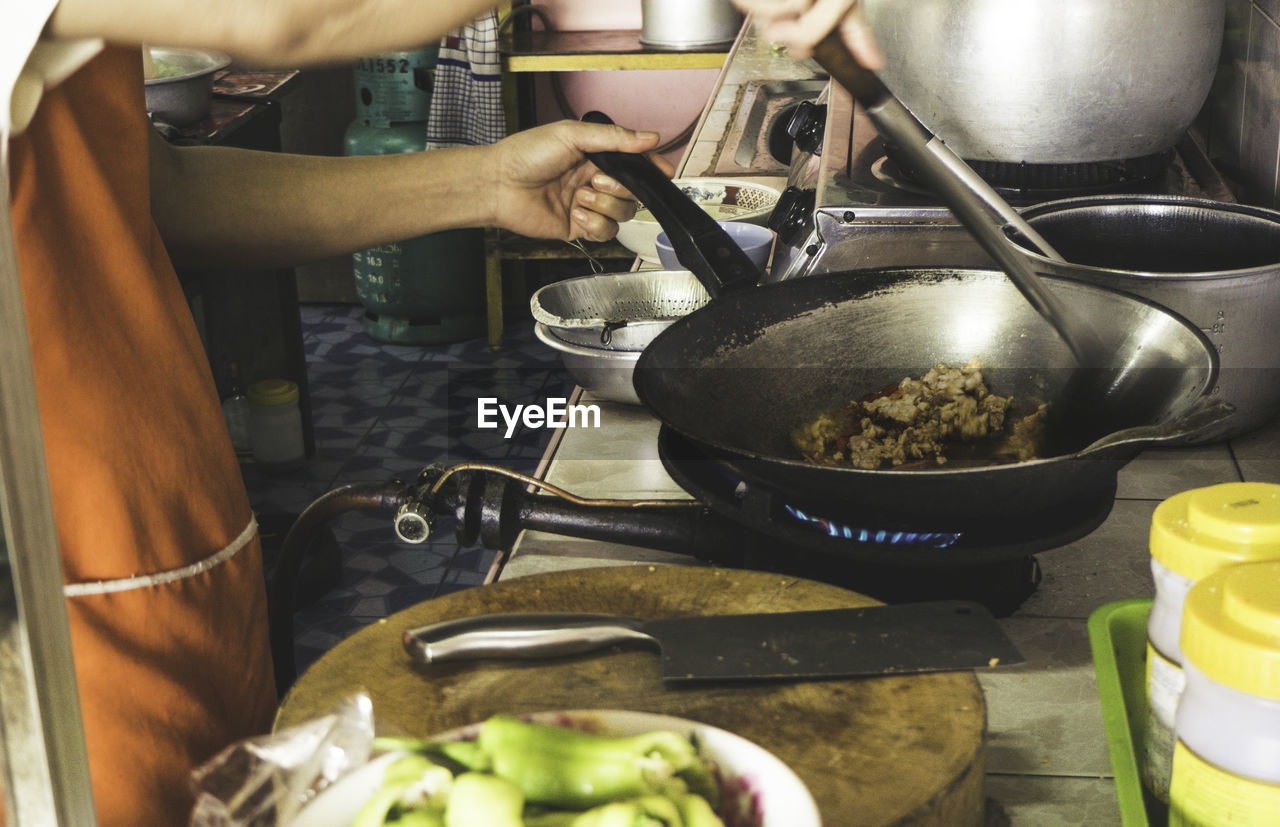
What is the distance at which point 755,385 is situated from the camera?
1.06 metres

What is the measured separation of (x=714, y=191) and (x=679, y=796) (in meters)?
1.60

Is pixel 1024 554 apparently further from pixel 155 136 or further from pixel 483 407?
pixel 483 407

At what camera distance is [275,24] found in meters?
0.53

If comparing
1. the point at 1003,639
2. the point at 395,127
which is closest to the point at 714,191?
the point at 1003,639

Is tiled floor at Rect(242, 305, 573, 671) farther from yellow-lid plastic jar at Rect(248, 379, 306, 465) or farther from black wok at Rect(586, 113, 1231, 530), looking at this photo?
black wok at Rect(586, 113, 1231, 530)

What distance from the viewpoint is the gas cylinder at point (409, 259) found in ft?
13.9

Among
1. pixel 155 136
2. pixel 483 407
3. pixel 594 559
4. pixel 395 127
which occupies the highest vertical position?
pixel 155 136

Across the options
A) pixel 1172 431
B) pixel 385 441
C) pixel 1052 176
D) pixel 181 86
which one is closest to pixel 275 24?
pixel 1172 431

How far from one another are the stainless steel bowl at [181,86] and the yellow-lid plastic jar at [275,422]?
2.90 feet

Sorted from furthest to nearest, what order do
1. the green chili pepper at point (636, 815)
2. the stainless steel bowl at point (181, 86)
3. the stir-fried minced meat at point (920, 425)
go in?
the stainless steel bowl at point (181, 86) → the stir-fried minced meat at point (920, 425) → the green chili pepper at point (636, 815)

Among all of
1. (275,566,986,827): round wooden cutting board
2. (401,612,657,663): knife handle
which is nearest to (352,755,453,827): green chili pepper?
(275,566,986,827): round wooden cutting board

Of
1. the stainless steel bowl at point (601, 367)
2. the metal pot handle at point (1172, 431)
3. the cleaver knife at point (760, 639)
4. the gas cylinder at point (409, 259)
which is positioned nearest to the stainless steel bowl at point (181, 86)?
the gas cylinder at point (409, 259)

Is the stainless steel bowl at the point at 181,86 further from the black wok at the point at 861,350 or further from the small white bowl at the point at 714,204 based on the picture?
the black wok at the point at 861,350

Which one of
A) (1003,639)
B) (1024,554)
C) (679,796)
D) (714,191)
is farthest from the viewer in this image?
(714,191)
